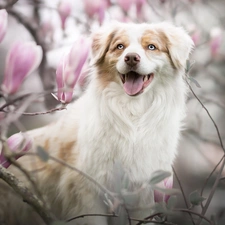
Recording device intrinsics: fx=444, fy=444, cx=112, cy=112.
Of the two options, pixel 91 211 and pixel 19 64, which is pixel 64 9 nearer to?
A: pixel 19 64

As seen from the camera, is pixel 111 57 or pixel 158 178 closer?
pixel 158 178

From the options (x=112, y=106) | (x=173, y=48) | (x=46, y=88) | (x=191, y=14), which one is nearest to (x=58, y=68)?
(x=46, y=88)

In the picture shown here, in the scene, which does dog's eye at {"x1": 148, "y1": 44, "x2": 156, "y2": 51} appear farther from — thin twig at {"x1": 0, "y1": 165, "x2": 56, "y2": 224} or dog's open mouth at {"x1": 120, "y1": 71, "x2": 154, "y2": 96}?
thin twig at {"x1": 0, "y1": 165, "x2": 56, "y2": 224}

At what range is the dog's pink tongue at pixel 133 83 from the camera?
4.51 ft

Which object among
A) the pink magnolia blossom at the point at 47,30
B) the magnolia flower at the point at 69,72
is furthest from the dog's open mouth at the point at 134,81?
the pink magnolia blossom at the point at 47,30

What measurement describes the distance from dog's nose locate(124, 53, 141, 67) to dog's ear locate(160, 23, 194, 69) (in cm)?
13

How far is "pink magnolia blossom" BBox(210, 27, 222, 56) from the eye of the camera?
152 cm

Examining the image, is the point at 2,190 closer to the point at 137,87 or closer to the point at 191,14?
the point at 137,87

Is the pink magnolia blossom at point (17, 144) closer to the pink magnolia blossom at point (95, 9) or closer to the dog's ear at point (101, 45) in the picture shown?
the dog's ear at point (101, 45)

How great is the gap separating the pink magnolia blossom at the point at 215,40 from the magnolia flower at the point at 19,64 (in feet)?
1.97

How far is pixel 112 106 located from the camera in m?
1.44

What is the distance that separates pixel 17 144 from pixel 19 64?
0.81 feet

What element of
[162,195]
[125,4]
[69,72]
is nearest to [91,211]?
[162,195]

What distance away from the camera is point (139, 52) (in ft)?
4.37
